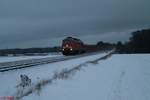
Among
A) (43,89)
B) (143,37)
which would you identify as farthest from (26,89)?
(143,37)

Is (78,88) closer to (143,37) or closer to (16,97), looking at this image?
(16,97)

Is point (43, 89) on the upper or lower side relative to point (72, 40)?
lower

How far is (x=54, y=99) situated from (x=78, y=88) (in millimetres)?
3328

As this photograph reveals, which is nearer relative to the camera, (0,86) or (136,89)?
(0,86)

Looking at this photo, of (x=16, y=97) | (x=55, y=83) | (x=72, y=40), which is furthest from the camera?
(x=72, y=40)

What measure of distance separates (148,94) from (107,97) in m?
2.40

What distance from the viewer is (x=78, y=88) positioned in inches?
624

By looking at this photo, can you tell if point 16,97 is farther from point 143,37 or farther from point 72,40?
point 143,37

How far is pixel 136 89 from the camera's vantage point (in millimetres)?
→ 16156

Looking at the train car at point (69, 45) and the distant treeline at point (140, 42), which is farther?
the distant treeline at point (140, 42)

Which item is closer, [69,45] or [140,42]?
[69,45]

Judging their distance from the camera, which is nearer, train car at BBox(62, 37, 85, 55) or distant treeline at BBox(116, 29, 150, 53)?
train car at BBox(62, 37, 85, 55)

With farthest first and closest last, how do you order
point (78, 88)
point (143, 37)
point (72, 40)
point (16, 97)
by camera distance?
point (143, 37) → point (72, 40) → point (78, 88) → point (16, 97)

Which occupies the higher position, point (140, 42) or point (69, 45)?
point (140, 42)
